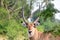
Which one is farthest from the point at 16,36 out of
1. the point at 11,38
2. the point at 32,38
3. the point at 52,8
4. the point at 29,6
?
the point at 29,6

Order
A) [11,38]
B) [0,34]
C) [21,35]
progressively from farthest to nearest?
1. [0,34]
2. [21,35]
3. [11,38]

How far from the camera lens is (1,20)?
20.7 meters

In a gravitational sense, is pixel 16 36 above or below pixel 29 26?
below

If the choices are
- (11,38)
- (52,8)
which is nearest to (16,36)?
(11,38)

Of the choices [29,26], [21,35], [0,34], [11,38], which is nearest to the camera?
[29,26]

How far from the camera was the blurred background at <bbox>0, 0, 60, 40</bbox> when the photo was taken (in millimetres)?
14848

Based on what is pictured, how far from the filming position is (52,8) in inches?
627

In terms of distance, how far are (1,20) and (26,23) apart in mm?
8373

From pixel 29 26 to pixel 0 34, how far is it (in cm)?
822

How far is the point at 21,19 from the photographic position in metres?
13.5

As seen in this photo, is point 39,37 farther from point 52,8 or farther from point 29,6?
point 29,6

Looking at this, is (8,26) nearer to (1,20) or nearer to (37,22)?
(1,20)

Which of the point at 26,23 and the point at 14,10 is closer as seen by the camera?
the point at 26,23

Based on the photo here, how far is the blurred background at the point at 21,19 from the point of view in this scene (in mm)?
14848
